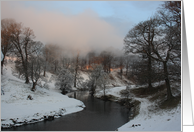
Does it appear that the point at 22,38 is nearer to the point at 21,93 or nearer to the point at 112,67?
the point at 21,93

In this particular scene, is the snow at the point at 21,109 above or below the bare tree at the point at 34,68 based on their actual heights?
below

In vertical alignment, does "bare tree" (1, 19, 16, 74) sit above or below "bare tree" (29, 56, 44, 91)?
above

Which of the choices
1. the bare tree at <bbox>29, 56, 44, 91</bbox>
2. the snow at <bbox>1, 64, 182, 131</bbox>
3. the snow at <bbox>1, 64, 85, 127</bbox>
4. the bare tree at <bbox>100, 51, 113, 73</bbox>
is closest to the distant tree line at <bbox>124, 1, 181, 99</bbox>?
the snow at <bbox>1, 64, 182, 131</bbox>

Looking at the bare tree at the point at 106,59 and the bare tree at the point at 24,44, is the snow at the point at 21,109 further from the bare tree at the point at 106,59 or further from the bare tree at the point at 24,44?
the bare tree at the point at 106,59

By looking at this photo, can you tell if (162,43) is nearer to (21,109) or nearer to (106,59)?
(21,109)

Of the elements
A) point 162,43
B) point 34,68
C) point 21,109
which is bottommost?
point 21,109

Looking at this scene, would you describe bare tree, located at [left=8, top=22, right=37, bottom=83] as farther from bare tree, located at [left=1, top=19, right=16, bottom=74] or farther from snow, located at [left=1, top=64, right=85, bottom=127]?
snow, located at [left=1, top=64, right=85, bottom=127]

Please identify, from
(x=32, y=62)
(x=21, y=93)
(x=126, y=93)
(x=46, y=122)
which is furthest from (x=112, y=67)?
(x=46, y=122)

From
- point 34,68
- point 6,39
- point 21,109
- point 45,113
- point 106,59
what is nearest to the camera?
point 21,109

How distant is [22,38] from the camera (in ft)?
64.1

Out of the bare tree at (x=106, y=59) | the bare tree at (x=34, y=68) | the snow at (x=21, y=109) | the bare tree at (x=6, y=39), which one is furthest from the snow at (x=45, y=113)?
the bare tree at (x=106, y=59)

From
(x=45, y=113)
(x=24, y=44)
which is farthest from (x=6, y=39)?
(x=45, y=113)

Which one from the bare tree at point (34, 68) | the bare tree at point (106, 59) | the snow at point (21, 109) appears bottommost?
the snow at point (21, 109)

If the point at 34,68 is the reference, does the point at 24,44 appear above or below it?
above
